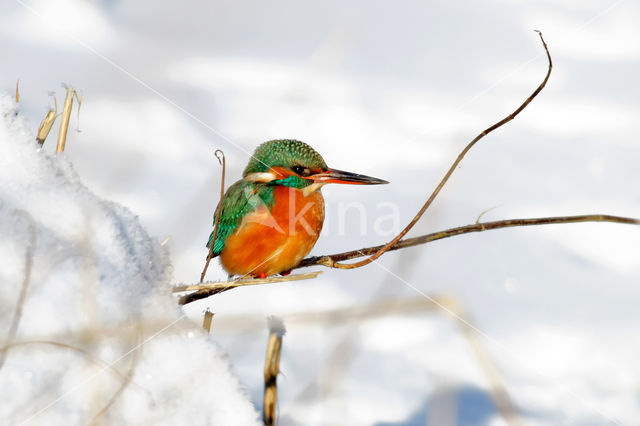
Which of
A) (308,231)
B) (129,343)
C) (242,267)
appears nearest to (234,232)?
(242,267)

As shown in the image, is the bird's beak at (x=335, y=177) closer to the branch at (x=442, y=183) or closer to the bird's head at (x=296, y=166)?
the bird's head at (x=296, y=166)

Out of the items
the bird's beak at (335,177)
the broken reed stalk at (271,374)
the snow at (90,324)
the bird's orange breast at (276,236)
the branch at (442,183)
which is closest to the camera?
the snow at (90,324)

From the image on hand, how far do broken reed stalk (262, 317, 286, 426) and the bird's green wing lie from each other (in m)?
1.03

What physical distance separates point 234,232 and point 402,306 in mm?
1010

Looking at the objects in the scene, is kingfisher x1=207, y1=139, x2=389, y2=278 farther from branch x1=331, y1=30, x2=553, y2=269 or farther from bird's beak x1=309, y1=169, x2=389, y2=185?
Result: branch x1=331, y1=30, x2=553, y2=269

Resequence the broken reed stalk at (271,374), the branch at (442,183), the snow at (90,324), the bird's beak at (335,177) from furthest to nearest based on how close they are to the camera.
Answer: the bird's beak at (335,177), the branch at (442,183), the broken reed stalk at (271,374), the snow at (90,324)

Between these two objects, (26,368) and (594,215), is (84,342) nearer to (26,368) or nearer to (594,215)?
(26,368)

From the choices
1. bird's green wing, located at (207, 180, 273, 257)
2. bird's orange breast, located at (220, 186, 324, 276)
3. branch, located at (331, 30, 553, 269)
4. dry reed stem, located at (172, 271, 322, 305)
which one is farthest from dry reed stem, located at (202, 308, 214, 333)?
bird's green wing, located at (207, 180, 273, 257)

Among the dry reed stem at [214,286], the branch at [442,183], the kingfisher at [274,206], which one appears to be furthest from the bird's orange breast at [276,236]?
the dry reed stem at [214,286]

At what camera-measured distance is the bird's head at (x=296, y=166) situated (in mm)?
2102

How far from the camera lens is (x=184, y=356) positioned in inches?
38.2

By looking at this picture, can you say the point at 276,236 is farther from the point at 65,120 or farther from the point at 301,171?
the point at 65,120

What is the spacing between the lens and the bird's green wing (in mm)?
2105

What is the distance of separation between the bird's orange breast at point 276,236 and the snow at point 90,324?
0.87 m
